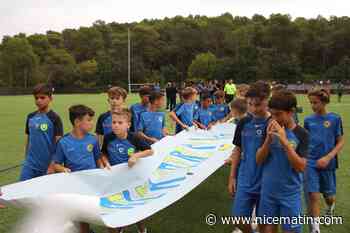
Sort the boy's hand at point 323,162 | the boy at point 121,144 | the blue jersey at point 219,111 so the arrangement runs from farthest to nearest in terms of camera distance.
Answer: the blue jersey at point 219,111, the boy's hand at point 323,162, the boy at point 121,144

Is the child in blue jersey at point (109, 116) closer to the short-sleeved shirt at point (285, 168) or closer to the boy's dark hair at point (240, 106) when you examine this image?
the boy's dark hair at point (240, 106)

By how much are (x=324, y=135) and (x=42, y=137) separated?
9.81ft

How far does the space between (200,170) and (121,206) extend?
1.57 m

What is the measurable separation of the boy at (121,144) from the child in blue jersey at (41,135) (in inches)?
25.4

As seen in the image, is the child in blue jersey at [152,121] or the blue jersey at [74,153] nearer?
the blue jersey at [74,153]

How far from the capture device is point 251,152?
3861 millimetres

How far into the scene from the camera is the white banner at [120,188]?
3426 mm

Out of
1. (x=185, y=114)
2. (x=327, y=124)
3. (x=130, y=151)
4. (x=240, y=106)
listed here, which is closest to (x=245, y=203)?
(x=130, y=151)

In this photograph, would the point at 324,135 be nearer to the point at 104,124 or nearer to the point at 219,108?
the point at 104,124

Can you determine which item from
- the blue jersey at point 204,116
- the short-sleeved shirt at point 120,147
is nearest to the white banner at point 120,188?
the short-sleeved shirt at point 120,147

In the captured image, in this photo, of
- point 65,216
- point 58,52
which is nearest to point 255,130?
point 65,216

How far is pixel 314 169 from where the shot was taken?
16.3ft

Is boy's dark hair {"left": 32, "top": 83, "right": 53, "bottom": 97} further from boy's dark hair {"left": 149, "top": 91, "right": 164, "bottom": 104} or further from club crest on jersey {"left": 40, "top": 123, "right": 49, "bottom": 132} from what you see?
boy's dark hair {"left": 149, "top": 91, "right": 164, "bottom": 104}

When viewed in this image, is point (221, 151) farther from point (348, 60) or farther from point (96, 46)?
point (96, 46)
